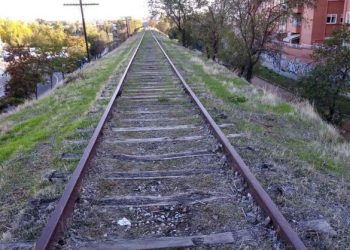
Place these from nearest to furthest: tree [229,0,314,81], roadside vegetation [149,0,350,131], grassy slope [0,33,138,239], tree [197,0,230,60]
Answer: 1. grassy slope [0,33,138,239]
2. tree [229,0,314,81]
3. roadside vegetation [149,0,350,131]
4. tree [197,0,230,60]

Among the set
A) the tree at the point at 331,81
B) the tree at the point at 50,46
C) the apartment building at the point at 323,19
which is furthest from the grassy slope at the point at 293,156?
the tree at the point at 50,46

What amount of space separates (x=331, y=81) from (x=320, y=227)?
72.4 ft

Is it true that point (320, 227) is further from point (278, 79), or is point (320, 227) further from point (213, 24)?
point (278, 79)

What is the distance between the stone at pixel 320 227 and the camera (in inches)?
148

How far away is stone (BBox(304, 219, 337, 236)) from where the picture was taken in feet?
12.3

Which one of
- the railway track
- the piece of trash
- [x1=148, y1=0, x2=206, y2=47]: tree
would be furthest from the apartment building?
the piece of trash

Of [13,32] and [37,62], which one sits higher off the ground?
[37,62]

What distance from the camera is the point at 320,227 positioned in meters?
3.83

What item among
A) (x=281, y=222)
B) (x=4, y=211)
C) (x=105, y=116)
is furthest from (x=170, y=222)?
(x=105, y=116)

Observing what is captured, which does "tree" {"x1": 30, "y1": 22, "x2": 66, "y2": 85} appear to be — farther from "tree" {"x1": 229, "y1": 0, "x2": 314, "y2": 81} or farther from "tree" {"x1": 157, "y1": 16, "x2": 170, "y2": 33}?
"tree" {"x1": 229, "y1": 0, "x2": 314, "y2": 81}

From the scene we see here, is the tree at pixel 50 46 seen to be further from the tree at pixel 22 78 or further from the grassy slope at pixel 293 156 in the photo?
the grassy slope at pixel 293 156

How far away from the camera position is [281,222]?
358 centimetres

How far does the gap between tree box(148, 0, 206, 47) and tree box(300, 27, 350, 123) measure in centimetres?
1062

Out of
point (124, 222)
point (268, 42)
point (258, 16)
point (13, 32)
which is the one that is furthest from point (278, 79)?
point (13, 32)
